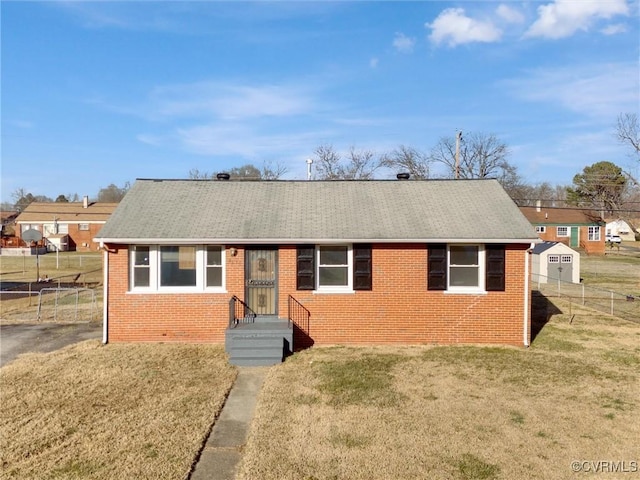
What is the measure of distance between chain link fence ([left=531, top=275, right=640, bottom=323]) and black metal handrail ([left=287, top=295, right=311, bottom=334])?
31.0 feet

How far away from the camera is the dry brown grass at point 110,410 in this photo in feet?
18.1

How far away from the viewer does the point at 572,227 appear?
44531mm

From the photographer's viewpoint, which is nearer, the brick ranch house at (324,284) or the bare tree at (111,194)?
the brick ranch house at (324,284)

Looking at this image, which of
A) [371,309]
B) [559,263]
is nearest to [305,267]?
[371,309]

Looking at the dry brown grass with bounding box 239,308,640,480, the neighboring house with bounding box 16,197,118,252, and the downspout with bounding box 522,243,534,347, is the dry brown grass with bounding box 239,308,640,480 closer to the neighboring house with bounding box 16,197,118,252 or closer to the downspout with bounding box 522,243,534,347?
the downspout with bounding box 522,243,534,347

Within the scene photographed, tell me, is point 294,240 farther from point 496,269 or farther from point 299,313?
point 496,269

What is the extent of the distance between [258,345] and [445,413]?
14.3ft

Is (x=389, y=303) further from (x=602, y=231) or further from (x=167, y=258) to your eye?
(x=602, y=231)

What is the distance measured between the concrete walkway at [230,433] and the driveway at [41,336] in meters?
5.61

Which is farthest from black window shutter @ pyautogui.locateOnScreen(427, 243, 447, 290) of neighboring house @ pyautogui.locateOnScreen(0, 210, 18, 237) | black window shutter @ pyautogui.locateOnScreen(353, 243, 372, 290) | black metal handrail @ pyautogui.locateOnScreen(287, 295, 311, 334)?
neighboring house @ pyautogui.locateOnScreen(0, 210, 18, 237)

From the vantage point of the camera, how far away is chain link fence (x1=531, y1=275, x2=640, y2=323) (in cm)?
1522

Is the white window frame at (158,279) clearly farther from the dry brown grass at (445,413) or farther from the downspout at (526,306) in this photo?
the downspout at (526,306)

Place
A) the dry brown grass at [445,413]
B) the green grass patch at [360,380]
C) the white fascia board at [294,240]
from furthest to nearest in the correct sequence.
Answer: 1. the white fascia board at [294,240]
2. the green grass patch at [360,380]
3. the dry brown grass at [445,413]

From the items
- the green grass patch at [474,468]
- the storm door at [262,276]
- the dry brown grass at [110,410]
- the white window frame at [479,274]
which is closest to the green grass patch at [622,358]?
the white window frame at [479,274]
